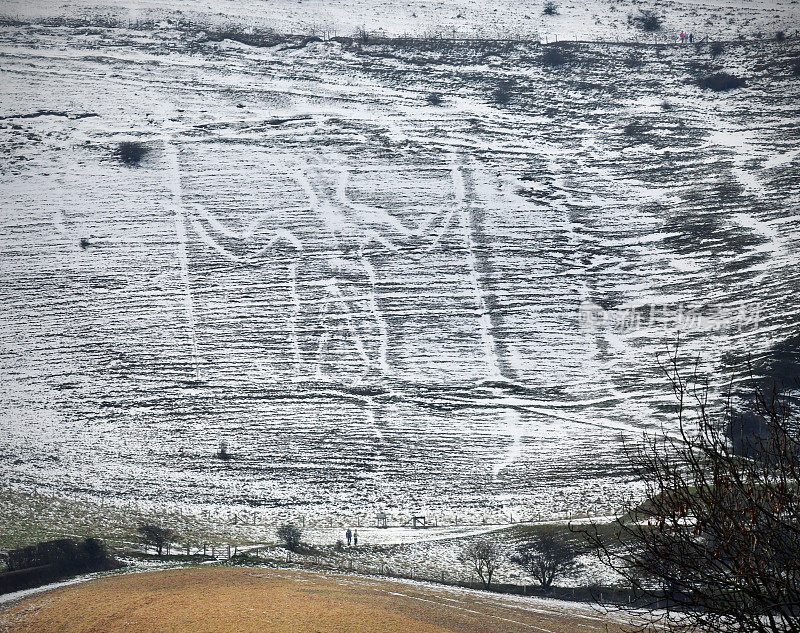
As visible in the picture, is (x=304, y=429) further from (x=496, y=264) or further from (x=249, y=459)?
(x=496, y=264)

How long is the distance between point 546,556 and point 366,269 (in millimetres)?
30489

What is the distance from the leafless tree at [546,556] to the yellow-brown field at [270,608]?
263 cm

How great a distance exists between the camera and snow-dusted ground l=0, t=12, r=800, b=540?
38031 millimetres

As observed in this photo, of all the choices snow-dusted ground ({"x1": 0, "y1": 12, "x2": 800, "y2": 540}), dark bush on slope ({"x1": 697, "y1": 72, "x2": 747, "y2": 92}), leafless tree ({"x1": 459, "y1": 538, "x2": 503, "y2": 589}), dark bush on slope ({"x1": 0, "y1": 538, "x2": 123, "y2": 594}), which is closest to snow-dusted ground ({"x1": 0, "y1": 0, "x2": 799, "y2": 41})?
snow-dusted ground ({"x1": 0, "y1": 12, "x2": 800, "y2": 540})

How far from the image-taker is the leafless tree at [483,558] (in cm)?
2578

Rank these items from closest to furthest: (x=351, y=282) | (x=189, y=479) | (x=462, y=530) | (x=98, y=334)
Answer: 1. (x=462, y=530)
2. (x=189, y=479)
3. (x=98, y=334)
4. (x=351, y=282)

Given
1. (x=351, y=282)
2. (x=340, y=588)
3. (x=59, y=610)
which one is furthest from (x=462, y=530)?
(x=351, y=282)

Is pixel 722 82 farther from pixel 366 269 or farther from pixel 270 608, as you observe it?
pixel 270 608

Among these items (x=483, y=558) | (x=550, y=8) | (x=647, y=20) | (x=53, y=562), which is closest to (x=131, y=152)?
(x=53, y=562)

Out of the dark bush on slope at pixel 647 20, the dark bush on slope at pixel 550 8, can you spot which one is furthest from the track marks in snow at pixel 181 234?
the dark bush on slope at pixel 647 20

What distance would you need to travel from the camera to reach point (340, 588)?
21.7 metres

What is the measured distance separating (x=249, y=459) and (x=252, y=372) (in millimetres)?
7296

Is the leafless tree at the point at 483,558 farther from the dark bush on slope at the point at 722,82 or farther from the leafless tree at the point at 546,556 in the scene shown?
the dark bush on slope at the point at 722,82

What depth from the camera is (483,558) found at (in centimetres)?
2633
